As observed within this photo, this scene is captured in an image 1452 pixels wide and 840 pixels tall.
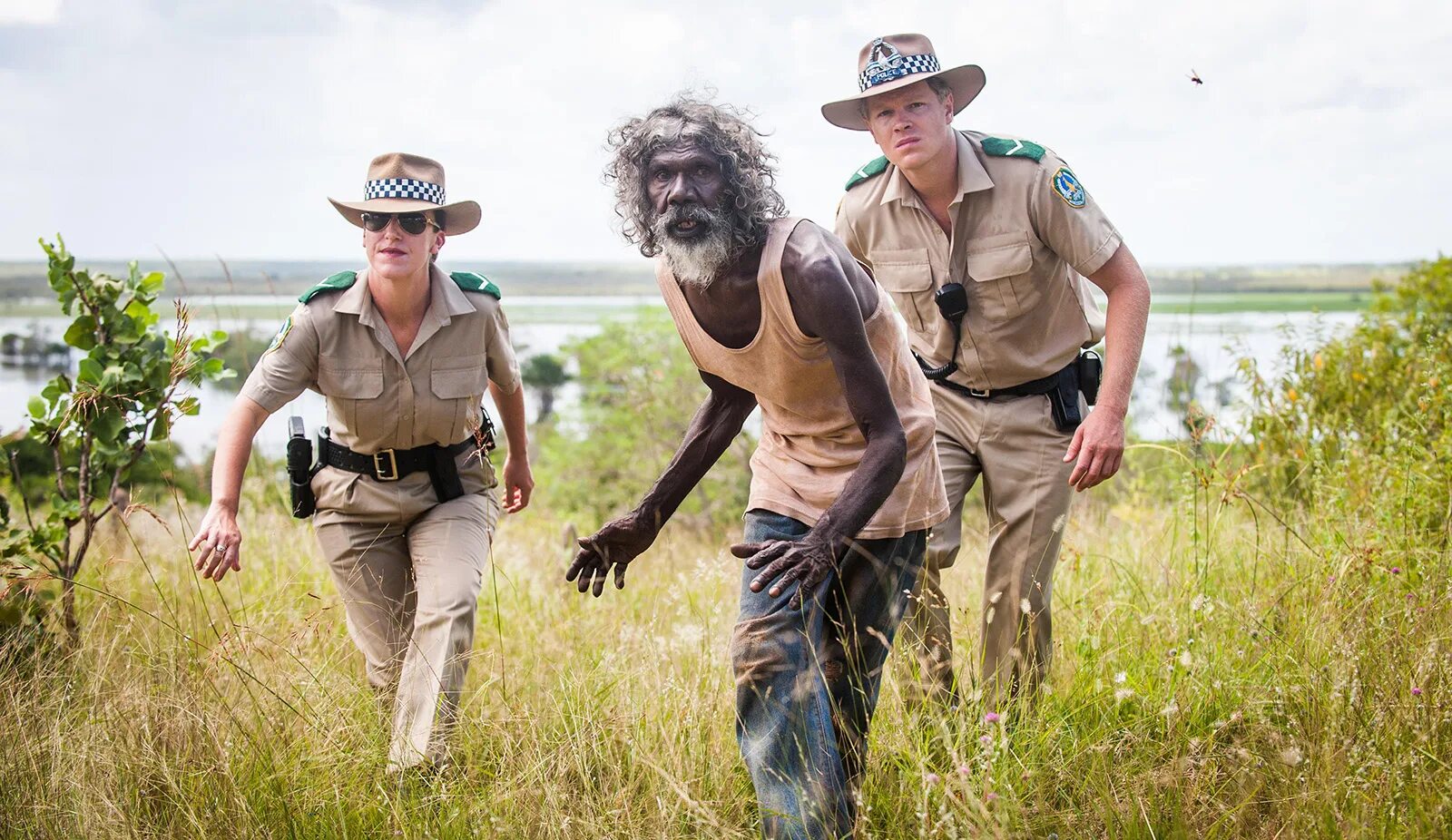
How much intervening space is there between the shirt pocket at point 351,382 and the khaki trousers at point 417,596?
0.35 metres

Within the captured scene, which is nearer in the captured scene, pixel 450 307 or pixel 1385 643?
pixel 1385 643

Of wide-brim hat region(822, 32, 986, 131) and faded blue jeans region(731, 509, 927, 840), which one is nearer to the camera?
faded blue jeans region(731, 509, 927, 840)

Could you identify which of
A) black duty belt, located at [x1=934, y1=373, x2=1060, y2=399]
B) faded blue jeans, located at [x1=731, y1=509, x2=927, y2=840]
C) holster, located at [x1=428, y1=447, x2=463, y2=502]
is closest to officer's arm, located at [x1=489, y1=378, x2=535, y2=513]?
holster, located at [x1=428, y1=447, x2=463, y2=502]

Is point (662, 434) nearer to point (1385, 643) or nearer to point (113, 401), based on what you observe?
point (113, 401)

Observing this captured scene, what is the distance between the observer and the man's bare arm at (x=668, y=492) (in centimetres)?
311

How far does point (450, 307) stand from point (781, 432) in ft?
5.00

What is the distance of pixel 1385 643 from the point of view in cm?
318

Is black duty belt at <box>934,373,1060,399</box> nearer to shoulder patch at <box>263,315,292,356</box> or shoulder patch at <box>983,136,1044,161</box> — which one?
shoulder patch at <box>983,136,1044,161</box>

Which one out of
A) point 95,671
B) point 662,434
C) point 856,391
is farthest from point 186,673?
point 662,434

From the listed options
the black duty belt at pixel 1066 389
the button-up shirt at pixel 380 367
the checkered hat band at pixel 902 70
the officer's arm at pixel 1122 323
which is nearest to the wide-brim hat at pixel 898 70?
the checkered hat band at pixel 902 70

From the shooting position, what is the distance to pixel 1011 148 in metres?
3.79

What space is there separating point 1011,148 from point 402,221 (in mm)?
2062

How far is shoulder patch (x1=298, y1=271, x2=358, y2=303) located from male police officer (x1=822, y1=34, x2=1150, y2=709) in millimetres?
1775

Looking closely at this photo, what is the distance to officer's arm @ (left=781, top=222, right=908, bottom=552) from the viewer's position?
2580mm
